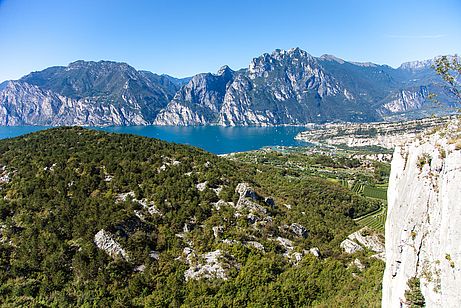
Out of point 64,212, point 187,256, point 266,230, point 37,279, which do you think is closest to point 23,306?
point 37,279

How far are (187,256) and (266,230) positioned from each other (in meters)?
12.7

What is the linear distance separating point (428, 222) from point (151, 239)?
33.0m

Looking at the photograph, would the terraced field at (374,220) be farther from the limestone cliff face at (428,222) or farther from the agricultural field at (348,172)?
the limestone cliff face at (428,222)

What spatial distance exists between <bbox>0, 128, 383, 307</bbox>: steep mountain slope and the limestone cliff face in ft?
43.9

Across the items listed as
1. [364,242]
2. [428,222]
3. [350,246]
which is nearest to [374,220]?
Answer: [364,242]

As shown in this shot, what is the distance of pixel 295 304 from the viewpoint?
32.2 m

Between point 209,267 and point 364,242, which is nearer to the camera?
point 209,267

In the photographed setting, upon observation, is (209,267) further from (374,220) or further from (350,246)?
(374,220)

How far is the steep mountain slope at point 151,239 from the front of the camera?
32.2m

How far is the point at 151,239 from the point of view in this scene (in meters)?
40.2

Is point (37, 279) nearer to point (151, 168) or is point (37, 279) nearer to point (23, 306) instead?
point (23, 306)

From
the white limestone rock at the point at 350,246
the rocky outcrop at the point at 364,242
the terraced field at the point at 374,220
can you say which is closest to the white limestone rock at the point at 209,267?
the white limestone rock at the point at 350,246

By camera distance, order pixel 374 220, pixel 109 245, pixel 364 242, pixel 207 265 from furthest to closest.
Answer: pixel 374 220
pixel 364 242
pixel 109 245
pixel 207 265

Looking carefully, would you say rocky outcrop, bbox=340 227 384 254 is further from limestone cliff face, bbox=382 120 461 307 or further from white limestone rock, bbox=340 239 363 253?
limestone cliff face, bbox=382 120 461 307
